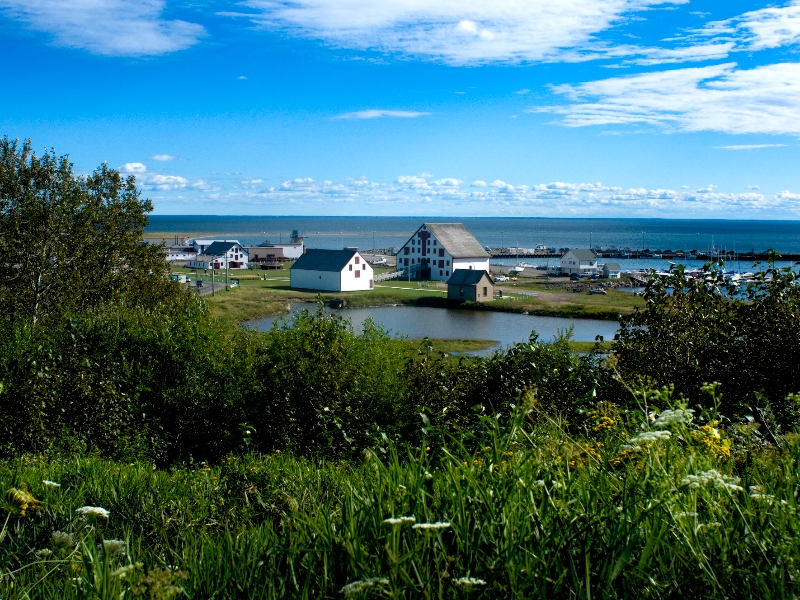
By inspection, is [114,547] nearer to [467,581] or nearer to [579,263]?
[467,581]

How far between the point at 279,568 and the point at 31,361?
10281 millimetres

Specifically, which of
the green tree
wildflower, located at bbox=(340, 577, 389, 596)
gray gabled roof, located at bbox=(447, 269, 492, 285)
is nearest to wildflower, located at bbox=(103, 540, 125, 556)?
wildflower, located at bbox=(340, 577, 389, 596)

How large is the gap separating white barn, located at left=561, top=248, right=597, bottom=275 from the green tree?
231ft

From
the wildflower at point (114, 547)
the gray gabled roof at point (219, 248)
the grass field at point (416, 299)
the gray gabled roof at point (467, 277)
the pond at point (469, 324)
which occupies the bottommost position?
the pond at point (469, 324)

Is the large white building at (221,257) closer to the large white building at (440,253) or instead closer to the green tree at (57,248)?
the large white building at (440,253)

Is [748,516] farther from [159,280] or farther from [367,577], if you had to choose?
[159,280]

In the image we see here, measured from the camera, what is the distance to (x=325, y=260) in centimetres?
6869

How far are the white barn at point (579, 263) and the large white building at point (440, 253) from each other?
53.8 ft

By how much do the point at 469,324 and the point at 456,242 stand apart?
3155 cm

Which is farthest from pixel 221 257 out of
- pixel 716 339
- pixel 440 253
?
pixel 716 339

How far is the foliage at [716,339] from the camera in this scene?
11195mm

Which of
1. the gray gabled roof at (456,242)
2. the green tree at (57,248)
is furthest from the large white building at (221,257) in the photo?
the green tree at (57,248)

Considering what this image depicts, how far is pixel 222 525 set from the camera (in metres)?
4.70

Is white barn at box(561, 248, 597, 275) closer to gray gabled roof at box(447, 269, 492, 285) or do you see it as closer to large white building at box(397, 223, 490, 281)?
large white building at box(397, 223, 490, 281)
